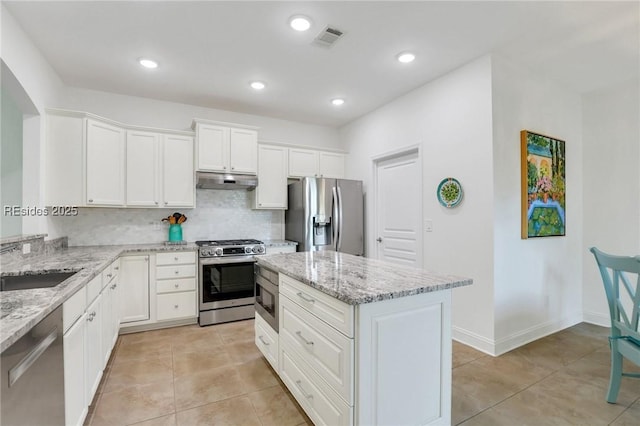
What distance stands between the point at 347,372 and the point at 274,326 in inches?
39.2

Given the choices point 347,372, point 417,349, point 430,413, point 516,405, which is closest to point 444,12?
point 417,349

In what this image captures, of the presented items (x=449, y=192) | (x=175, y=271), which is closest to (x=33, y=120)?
(x=175, y=271)

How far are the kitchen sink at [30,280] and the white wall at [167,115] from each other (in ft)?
7.54

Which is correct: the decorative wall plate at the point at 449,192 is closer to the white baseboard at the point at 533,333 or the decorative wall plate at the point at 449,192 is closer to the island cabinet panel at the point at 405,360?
the white baseboard at the point at 533,333

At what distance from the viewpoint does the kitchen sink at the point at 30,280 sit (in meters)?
1.89

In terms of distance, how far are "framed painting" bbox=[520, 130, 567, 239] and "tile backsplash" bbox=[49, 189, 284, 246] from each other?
318 centimetres

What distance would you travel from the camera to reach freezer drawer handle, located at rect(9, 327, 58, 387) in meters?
1.01

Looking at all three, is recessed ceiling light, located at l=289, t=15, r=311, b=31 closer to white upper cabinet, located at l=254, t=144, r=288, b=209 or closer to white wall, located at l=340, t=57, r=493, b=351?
white wall, located at l=340, t=57, r=493, b=351

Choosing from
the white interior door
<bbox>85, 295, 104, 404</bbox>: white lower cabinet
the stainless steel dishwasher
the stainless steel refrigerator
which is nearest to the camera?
the stainless steel dishwasher

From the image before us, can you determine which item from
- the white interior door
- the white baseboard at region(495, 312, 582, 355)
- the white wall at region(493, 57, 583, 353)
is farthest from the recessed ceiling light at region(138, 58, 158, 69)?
the white baseboard at region(495, 312, 582, 355)

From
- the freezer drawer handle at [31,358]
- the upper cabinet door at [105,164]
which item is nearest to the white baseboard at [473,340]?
the freezer drawer handle at [31,358]

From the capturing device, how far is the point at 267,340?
2414mm

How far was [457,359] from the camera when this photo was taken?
2648 mm

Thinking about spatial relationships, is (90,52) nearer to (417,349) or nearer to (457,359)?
(417,349)
